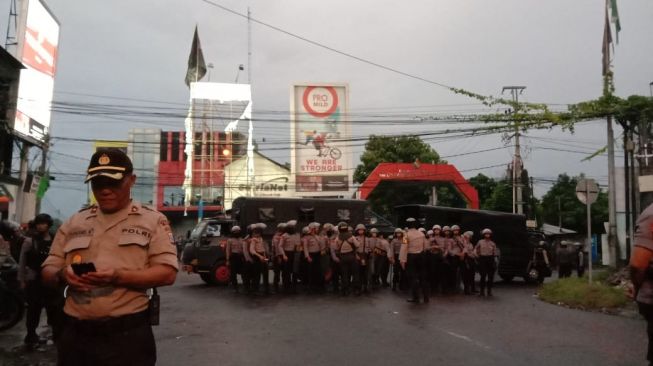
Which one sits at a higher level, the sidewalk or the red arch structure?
the red arch structure

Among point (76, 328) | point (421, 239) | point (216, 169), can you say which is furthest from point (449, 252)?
point (216, 169)

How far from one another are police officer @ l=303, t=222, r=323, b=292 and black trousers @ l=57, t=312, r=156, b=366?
1185 centimetres

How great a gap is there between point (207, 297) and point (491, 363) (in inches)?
331

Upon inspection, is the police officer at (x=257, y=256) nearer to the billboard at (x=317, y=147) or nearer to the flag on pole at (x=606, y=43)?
the flag on pole at (x=606, y=43)

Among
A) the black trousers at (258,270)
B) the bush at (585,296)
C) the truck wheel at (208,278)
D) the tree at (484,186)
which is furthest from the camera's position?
the tree at (484,186)

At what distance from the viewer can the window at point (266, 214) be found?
17766mm

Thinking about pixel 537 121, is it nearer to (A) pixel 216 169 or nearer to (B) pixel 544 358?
(B) pixel 544 358

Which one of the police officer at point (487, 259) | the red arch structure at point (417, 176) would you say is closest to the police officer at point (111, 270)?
the police officer at point (487, 259)

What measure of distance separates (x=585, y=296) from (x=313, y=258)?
22.0ft

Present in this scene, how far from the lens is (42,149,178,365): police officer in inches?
111

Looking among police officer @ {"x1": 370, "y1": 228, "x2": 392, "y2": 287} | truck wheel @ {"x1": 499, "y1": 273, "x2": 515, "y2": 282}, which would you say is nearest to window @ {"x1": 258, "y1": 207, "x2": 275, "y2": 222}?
police officer @ {"x1": 370, "y1": 228, "x2": 392, "y2": 287}

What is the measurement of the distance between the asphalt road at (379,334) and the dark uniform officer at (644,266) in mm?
2728

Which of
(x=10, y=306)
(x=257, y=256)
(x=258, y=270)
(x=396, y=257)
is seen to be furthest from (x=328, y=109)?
(x=10, y=306)

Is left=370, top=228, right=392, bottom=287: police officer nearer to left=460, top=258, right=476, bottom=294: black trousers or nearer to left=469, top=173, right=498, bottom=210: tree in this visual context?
left=460, top=258, right=476, bottom=294: black trousers
